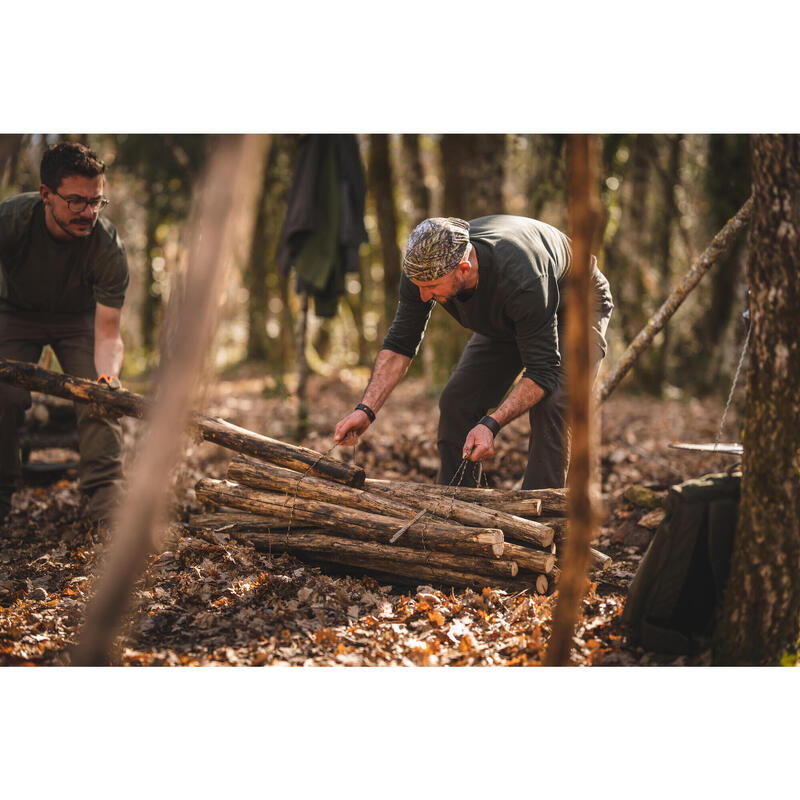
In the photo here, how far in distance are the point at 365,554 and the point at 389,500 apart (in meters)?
0.34

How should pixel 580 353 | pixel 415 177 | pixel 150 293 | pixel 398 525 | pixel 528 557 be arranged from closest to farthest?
pixel 580 353, pixel 528 557, pixel 398 525, pixel 415 177, pixel 150 293

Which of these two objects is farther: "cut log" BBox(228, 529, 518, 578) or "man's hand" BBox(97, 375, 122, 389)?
"man's hand" BBox(97, 375, 122, 389)

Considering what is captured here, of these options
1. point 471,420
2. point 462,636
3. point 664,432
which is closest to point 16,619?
point 462,636

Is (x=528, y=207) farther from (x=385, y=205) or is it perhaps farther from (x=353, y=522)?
(x=353, y=522)

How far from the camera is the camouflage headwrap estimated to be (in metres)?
3.72

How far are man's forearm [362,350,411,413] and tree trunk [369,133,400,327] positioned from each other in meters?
6.47

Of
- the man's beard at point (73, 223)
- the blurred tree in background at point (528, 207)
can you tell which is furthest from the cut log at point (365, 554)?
the blurred tree in background at point (528, 207)

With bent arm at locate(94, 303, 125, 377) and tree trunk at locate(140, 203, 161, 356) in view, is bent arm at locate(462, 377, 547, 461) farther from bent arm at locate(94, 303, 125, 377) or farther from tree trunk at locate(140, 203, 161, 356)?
tree trunk at locate(140, 203, 161, 356)

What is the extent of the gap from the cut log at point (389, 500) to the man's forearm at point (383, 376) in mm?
520

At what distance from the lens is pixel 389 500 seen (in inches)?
154

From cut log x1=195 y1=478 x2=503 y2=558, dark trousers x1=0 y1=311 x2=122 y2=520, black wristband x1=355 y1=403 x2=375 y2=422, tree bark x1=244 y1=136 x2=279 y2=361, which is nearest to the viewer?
cut log x1=195 y1=478 x2=503 y2=558

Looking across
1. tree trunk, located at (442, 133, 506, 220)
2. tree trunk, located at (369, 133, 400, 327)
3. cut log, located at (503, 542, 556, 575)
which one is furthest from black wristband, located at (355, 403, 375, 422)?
tree trunk, located at (369, 133, 400, 327)

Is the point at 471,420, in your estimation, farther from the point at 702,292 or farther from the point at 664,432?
the point at 702,292

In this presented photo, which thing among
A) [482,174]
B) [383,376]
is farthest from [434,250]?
[482,174]
